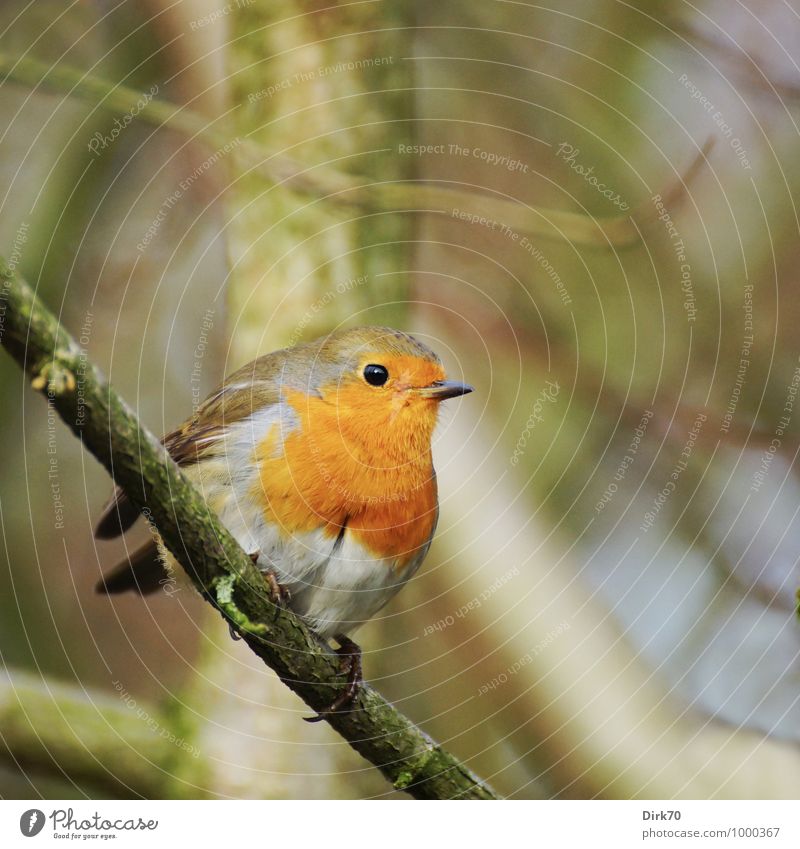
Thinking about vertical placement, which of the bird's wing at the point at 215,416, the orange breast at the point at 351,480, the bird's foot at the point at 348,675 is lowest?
the bird's foot at the point at 348,675

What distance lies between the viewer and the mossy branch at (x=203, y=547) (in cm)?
74

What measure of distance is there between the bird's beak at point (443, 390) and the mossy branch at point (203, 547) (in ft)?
1.29

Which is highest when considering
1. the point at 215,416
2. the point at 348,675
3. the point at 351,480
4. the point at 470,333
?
the point at 470,333

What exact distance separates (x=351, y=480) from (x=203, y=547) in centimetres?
36

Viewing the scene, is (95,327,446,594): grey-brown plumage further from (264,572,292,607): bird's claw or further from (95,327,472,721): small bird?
(264,572,292,607): bird's claw

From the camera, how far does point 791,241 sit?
1.83 meters

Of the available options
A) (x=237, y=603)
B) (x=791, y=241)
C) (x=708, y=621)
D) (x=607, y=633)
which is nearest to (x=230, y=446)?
(x=237, y=603)

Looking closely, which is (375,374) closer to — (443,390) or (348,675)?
(443,390)

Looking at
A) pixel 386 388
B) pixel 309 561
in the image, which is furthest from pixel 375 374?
pixel 309 561

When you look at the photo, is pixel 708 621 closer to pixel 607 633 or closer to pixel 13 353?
pixel 607 633

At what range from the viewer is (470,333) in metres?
1.79

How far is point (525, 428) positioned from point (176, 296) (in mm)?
706

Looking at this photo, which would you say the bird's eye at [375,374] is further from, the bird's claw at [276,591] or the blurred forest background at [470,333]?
the bird's claw at [276,591]

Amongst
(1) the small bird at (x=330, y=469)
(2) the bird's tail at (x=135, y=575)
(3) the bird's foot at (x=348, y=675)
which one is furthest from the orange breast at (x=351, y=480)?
(2) the bird's tail at (x=135, y=575)
